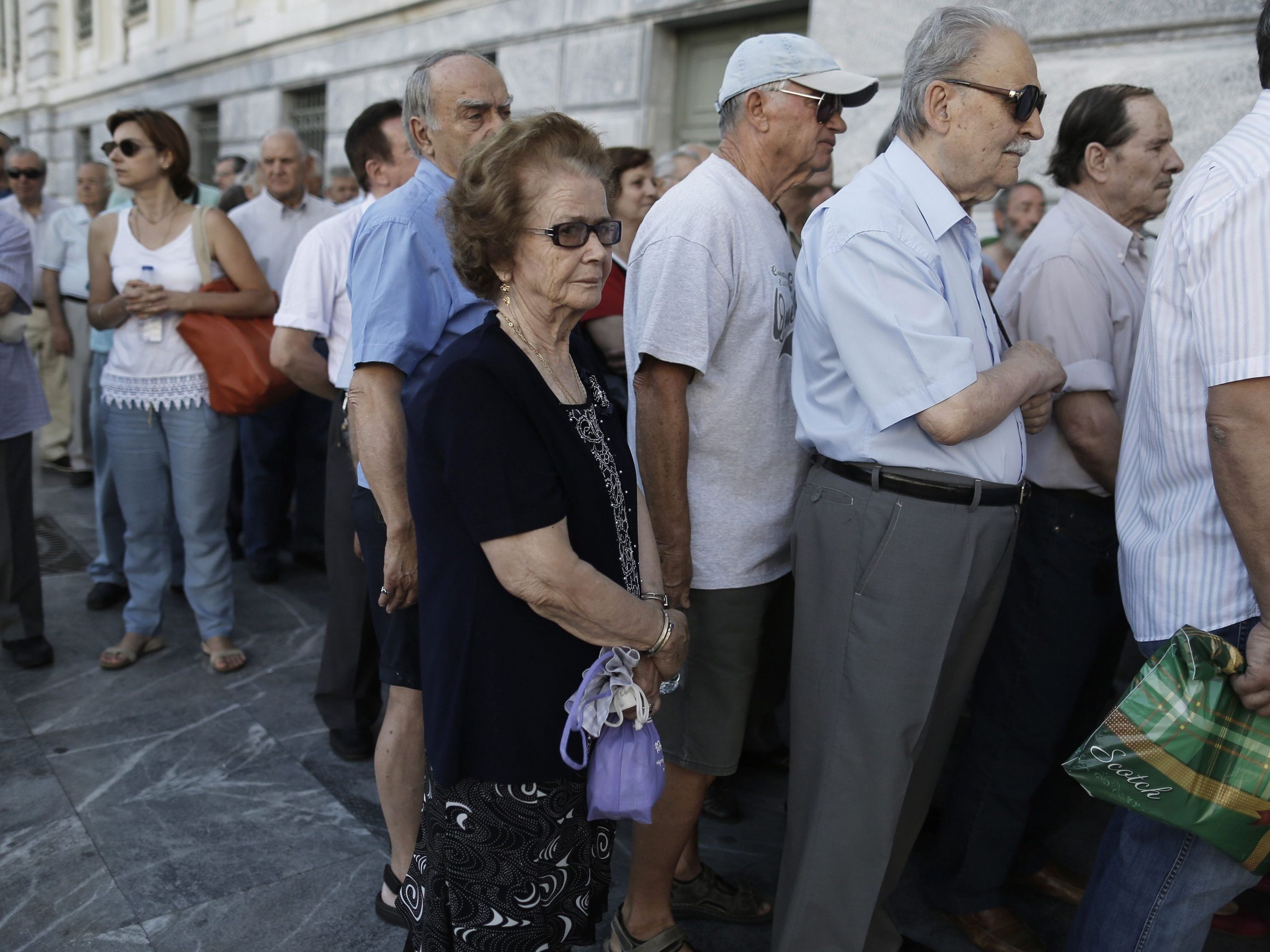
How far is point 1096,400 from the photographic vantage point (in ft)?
8.29

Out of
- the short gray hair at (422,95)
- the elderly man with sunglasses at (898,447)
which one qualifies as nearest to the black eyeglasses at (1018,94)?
the elderly man with sunglasses at (898,447)

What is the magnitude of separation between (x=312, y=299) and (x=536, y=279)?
196cm

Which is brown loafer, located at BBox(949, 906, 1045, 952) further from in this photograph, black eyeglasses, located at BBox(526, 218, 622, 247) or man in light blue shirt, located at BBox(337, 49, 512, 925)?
black eyeglasses, located at BBox(526, 218, 622, 247)

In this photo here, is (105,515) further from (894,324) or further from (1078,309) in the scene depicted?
(1078,309)

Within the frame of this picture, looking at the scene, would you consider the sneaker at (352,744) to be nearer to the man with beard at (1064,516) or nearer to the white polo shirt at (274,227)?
the man with beard at (1064,516)

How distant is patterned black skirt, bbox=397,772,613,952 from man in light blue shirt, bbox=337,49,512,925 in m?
0.48

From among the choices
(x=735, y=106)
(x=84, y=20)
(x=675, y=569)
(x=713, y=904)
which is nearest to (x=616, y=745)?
(x=675, y=569)

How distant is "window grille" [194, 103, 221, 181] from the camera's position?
13984mm

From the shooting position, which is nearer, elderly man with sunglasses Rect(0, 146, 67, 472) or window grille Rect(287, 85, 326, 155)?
elderly man with sunglasses Rect(0, 146, 67, 472)

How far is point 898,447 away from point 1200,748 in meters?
0.75

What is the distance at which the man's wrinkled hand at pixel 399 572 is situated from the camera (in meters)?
2.36

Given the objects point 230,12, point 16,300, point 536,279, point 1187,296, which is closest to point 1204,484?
point 1187,296

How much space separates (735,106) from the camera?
247cm

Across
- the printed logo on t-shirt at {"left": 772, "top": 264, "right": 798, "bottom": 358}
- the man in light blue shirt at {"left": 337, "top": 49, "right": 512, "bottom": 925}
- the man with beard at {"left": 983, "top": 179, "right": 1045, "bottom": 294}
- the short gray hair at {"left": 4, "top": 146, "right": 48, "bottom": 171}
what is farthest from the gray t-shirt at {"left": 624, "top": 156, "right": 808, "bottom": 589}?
the short gray hair at {"left": 4, "top": 146, "right": 48, "bottom": 171}
